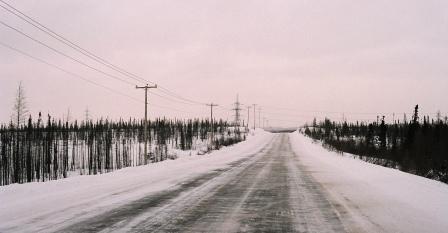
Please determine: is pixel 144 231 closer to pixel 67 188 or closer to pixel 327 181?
pixel 67 188

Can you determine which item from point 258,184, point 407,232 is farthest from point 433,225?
point 258,184

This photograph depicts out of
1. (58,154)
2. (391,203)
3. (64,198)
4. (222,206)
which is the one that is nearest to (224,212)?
(222,206)

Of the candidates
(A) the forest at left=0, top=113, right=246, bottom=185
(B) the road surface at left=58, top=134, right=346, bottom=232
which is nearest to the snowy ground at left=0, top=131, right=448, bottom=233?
(B) the road surface at left=58, top=134, right=346, bottom=232

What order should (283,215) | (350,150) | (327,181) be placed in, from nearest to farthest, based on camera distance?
(283,215)
(327,181)
(350,150)

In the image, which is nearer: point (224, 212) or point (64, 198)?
point (224, 212)

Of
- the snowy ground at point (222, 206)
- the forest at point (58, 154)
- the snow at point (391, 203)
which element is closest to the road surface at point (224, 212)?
the snowy ground at point (222, 206)

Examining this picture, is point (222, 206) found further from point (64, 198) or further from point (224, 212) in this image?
point (64, 198)

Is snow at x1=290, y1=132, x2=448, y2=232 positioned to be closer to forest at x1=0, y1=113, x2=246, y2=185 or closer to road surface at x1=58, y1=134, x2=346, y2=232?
road surface at x1=58, y1=134, x2=346, y2=232

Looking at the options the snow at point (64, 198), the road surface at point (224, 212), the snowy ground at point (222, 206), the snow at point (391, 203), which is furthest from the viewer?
the snow at point (64, 198)

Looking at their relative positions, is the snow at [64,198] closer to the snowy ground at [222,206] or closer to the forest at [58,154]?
the snowy ground at [222,206]

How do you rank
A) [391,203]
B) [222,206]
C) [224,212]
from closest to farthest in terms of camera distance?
[224,212] < [222,206] < [391,203]

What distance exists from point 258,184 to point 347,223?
748cm

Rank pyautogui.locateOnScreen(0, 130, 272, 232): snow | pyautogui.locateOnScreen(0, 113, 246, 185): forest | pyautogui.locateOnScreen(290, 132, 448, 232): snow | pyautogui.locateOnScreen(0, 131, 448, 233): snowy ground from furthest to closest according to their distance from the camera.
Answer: pyautogui.locateOnScreen(0, 113, 246, 185): forest < pyautogui.locateOnScreen(0, 130, 272, 232): snow < pyautogui.locateOnScreen(290, 132, 448, 232): snow < pyautogui.locateOnScreen(0, 131, 448, 233): snowy ground

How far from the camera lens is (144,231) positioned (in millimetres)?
7035
